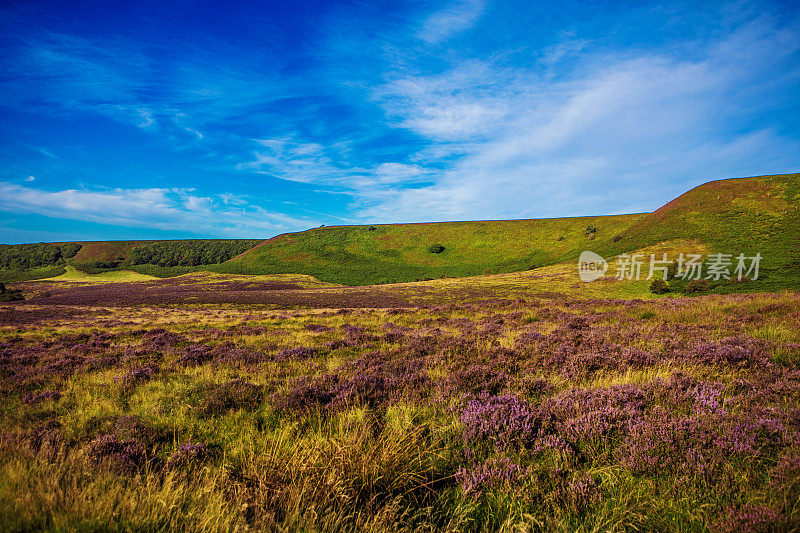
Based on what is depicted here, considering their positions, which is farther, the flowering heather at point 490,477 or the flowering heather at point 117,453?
the flowering heather at point 117,453

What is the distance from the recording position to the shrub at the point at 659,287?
33156 millimetres

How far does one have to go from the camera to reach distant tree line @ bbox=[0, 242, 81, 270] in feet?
388

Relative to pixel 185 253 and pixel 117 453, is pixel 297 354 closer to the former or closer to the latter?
pixel 117 453

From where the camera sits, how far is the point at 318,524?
2309mm

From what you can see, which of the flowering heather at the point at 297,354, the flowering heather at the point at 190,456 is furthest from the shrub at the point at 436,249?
the flowering heather at the point at 190,456

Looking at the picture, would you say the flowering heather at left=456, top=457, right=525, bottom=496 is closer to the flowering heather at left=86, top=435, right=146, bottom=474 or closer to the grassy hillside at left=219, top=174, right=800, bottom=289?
the flowering heather at left=86, top=435, right=146, bottom=474

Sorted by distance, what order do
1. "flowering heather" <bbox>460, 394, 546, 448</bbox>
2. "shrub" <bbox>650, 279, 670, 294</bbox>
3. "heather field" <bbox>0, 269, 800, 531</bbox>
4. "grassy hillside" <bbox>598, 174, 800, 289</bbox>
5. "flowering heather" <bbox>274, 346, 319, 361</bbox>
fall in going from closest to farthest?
1. "heather field" <bbox>0, 269, 800, 531</bbox>
2. "flowering heather" <bbox>460, 394, 546, 448</bbox>
3. "flowering heather" <bbox>274, 346, 319, 361</bbox>
4. "shrub" <bbox>650, 279, 670, 294</bbox>
5. "grassy hillside" <bbox>598, 174, 800, 289</bbox>

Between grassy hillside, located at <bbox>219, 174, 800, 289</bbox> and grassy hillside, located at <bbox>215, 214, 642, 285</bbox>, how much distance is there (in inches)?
11.2

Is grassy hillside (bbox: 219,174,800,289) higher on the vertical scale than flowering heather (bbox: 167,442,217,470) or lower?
higher

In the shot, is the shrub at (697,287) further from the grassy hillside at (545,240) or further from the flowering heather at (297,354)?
the flowering heather at (297,354)

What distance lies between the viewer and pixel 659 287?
110ft

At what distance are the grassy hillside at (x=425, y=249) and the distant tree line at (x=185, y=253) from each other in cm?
2341

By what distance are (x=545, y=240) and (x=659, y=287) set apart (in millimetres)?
60491

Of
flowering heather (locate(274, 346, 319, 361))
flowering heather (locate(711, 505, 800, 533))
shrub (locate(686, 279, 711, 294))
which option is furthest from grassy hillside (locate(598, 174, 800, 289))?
flowering heather (locate(274, 346, 319, 361))
